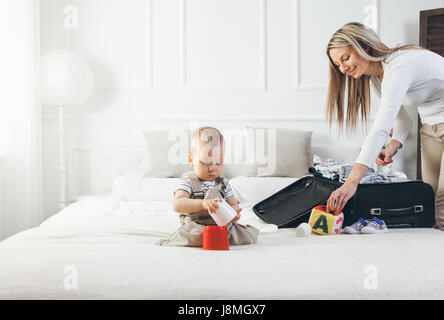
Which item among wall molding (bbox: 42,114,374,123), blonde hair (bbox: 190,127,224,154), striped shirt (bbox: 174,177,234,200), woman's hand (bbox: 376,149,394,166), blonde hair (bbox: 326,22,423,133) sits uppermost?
blonde hair (bbox: 326,22,423,133)

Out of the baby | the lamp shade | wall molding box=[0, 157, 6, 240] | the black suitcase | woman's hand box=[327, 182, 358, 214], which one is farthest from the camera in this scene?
the lamp shade

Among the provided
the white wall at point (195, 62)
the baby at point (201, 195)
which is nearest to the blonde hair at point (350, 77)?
the baby at point (201, 195)

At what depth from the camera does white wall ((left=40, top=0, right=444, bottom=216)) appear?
297 cm

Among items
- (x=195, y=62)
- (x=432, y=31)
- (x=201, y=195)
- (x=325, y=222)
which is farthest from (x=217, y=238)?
(x=432, y=31)

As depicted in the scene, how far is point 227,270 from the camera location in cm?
95

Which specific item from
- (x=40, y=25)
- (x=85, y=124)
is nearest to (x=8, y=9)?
(x=40, y=25)

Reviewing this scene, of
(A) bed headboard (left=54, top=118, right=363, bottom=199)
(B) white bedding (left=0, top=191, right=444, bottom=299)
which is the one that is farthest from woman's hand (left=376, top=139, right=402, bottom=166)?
(A) bed headboard (left=54, top=118, right=363, bottom=199)

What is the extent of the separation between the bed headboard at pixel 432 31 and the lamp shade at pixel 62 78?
2408 millimetres

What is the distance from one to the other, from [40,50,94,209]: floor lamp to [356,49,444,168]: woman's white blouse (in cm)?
191

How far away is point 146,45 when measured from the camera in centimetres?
300

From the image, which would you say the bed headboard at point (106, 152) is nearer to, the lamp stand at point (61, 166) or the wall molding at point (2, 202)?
the lamp stand at point (61, 166)

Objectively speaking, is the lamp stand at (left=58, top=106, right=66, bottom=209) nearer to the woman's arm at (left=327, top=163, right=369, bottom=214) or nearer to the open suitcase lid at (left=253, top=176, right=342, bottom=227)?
the open suitcase lid at (left=253, top=176, right=342, bottom=227)

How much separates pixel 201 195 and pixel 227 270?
1.49ft

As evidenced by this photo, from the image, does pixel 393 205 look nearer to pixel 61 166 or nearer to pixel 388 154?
pixel 388 154
